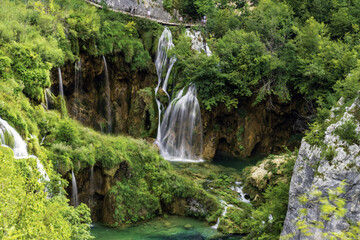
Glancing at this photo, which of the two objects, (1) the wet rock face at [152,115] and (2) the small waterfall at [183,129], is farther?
(2) the small waterfall at [183,129]

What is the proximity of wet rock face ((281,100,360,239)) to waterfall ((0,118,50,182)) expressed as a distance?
735 centimetres

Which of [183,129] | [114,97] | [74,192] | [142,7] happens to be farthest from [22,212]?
A: [142,7]

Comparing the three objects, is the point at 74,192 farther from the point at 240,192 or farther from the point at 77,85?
the point at 77,85

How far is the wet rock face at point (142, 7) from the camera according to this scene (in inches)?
1141

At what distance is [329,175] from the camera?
9531mm

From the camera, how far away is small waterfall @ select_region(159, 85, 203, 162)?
23.5 meters

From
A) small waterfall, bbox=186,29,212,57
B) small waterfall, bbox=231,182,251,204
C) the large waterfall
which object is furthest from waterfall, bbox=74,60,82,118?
small waterfall, bbox=231,182,251,204

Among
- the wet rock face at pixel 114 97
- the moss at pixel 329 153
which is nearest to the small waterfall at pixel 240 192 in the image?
the moss at pixel 329 153

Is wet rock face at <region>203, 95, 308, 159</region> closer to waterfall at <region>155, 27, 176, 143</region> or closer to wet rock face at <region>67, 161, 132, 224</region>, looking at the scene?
waterfall at <region>155, 27, 176, 143</region>

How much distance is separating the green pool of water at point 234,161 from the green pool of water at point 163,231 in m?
8.84

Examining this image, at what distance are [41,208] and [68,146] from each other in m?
6.04

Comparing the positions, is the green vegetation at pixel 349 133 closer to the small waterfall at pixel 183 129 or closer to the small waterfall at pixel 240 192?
the small waterfall at pixel 240 192

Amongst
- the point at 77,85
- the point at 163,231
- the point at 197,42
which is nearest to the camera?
the point at 163,231

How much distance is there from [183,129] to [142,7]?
13365mm
